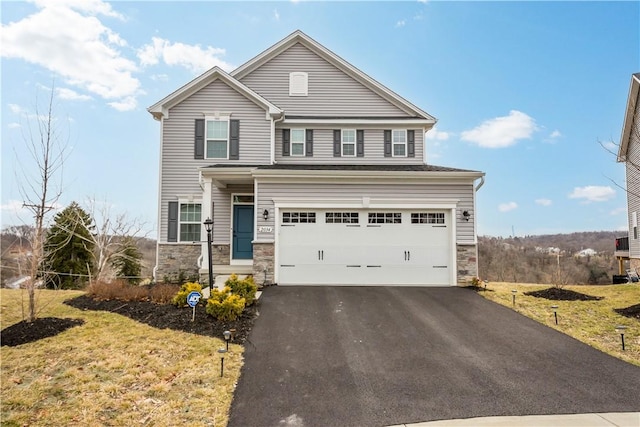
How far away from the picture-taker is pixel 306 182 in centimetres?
1105

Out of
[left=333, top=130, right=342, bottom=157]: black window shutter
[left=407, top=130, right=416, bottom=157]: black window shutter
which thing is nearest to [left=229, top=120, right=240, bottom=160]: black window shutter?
[left=333, top=130, right=342, bottom=157]: black window shutter

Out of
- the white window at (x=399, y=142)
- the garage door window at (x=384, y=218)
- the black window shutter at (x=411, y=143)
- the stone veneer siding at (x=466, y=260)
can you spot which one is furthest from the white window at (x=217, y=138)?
the stone veneer siding at (x=466, y=260)

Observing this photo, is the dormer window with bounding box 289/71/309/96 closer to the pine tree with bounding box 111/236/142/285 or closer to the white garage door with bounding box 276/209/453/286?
the white garage door with bounding box 276/209/453/286

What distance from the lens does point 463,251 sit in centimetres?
1090

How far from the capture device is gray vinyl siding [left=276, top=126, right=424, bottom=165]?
1455cm

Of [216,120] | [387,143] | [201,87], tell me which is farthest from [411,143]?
[201,87]

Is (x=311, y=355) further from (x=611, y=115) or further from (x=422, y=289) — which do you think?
(x=611, y=115)

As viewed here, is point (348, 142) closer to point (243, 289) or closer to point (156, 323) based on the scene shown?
point (243, 289)

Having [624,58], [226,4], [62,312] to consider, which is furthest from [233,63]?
[624,58]

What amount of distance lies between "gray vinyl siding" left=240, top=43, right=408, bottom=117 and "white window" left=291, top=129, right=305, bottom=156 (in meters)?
1.13

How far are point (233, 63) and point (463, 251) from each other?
1359 cm

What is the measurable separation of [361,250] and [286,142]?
6206 millimetres

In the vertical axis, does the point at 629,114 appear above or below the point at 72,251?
above

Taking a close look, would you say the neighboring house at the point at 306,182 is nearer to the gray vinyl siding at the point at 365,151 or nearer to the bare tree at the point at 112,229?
the gray vinyl siding at the point at 365,151
